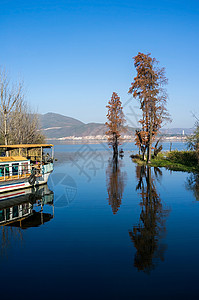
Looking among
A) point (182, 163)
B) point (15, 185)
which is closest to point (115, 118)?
point (182, 163)

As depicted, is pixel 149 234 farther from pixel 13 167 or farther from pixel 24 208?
pixel 13 167

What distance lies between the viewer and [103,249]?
10.3 metres

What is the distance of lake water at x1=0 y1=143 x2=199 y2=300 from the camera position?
764cm

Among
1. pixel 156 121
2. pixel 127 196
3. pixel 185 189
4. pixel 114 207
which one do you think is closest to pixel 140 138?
pixel 156 121

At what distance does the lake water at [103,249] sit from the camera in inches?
301

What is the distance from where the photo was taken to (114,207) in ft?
55.4

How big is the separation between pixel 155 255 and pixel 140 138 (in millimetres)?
35033

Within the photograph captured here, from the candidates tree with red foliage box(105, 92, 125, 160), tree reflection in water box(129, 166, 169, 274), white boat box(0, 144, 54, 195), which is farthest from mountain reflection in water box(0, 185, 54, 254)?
tree with red foliage box(105, 92, 125, 160)

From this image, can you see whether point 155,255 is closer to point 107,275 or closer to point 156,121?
point 107,275

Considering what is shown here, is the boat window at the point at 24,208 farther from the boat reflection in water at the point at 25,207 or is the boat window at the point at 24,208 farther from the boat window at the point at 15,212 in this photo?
the boat window at the point at 15,212

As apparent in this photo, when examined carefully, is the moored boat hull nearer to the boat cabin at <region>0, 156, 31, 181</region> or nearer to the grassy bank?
the boat cabin at <region>0, 156, 31, 181</region>

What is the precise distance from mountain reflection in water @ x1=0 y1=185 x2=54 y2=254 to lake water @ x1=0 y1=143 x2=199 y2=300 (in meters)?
0.07

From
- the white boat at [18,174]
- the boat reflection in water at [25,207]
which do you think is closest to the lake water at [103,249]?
the boat reflection in water at [25,207]

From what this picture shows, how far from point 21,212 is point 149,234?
28.8ft
